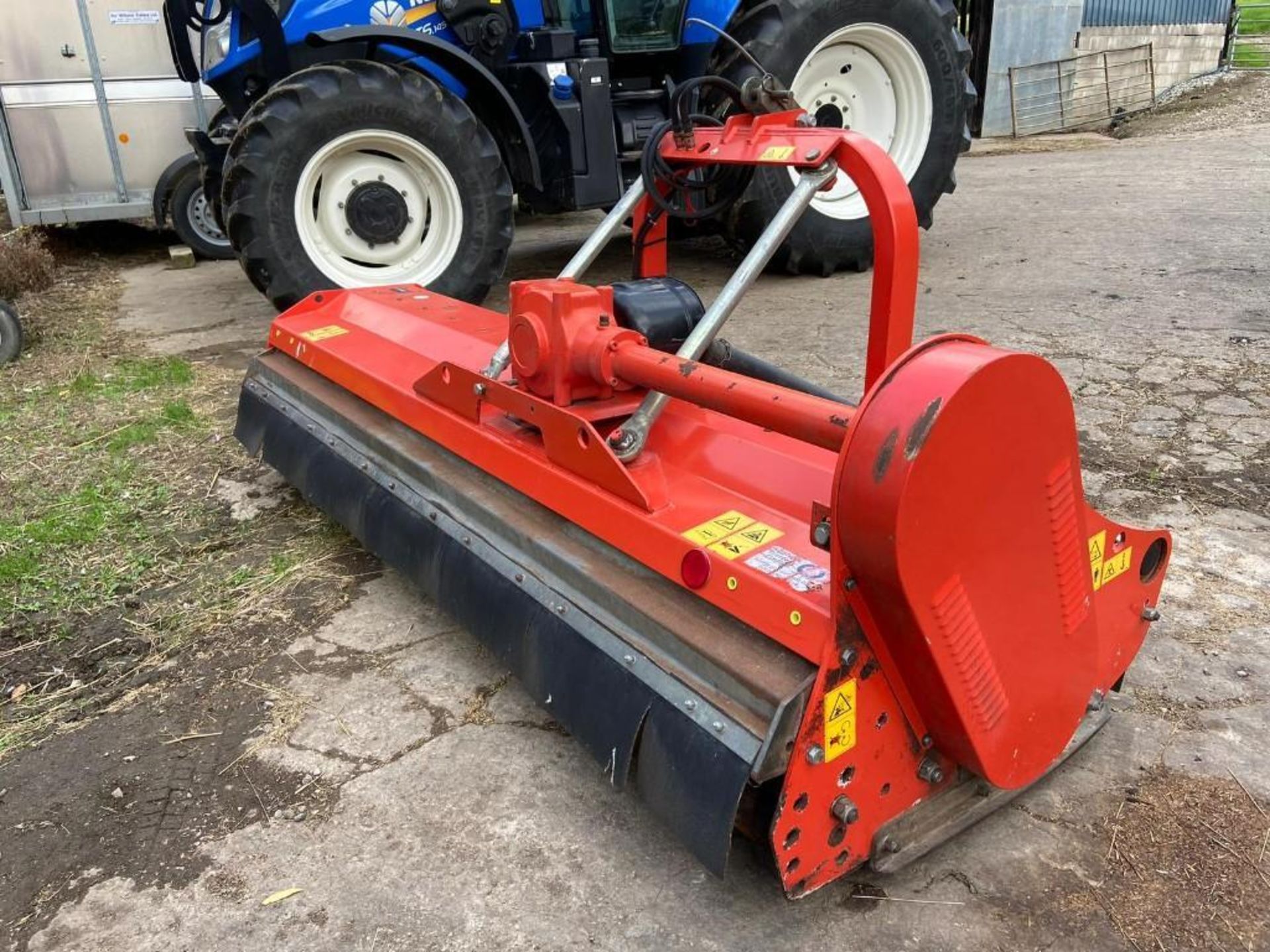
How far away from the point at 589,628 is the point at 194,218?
6.77m

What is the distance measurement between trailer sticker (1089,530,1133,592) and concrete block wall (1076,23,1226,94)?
1368 cm

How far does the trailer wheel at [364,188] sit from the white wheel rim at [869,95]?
1.87 meters

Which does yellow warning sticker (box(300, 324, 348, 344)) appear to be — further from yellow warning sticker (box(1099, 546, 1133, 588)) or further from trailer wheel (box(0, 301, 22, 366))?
trailer wheel (box(0, 301, 22, 366))

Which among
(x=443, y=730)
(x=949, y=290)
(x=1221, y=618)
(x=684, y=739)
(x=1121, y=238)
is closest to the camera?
(x=684, y=739)

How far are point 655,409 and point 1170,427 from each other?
2151 millimetres

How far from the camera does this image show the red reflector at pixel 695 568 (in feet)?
5.62

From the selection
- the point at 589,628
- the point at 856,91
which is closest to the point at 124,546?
the point at 589,628

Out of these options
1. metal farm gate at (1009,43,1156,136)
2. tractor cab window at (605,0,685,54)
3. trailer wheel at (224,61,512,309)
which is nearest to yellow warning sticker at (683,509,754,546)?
trailer wheel at (224,61,512,309)

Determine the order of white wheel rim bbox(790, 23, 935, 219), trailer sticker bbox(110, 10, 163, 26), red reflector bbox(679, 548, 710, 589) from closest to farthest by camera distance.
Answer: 1. red reflector bbox(679, 548, 710, 589)
2. white wheel rim bbox(790, 23, 935, 219)
3. trailer sticker bbox(110, 10, 163, 26)

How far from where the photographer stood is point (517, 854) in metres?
1.79

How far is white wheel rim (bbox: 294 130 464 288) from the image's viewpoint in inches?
175

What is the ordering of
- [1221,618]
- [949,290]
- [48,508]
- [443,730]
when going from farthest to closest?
[949,290]
[48,508]
[1221,618]
[443,730]

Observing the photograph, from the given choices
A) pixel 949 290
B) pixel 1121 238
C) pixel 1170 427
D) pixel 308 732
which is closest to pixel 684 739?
pixel 308 732

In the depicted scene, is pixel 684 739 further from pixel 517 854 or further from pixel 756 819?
pixel 517 854
